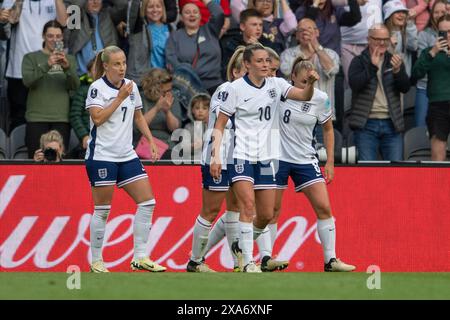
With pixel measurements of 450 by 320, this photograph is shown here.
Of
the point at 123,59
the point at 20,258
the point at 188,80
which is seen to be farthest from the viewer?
the point at 188,80

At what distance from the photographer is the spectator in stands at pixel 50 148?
1588cm

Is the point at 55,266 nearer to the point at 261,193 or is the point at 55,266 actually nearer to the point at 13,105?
the point at 13,105

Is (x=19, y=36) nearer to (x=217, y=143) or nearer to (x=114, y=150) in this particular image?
(x=114, y=150)

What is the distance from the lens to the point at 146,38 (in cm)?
1700

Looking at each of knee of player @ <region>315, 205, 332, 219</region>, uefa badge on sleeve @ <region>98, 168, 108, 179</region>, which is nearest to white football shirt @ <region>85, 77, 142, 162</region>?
uefa badge on sleeve @ <region>98, 168, 108, 179</region>

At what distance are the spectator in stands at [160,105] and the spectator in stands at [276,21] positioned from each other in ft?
5.29

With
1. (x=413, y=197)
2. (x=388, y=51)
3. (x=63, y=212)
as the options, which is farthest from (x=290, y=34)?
(x=63, y=212)

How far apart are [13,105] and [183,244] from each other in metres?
3.03

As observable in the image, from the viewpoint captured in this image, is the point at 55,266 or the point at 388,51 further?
the point at 388,51

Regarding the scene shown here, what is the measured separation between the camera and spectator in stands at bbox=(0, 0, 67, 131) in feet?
55.1

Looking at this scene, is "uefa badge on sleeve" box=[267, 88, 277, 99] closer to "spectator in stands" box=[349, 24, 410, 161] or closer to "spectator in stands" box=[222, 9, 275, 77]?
"spectator in stands" box=[222, 9, 275, 77]

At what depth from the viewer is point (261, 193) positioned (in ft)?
43.2

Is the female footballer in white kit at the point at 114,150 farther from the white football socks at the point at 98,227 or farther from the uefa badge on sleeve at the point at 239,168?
the uefa badge on sleeve at the point at 239,168

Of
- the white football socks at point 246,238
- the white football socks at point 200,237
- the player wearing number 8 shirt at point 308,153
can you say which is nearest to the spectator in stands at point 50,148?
the white football socks at point 200,237
